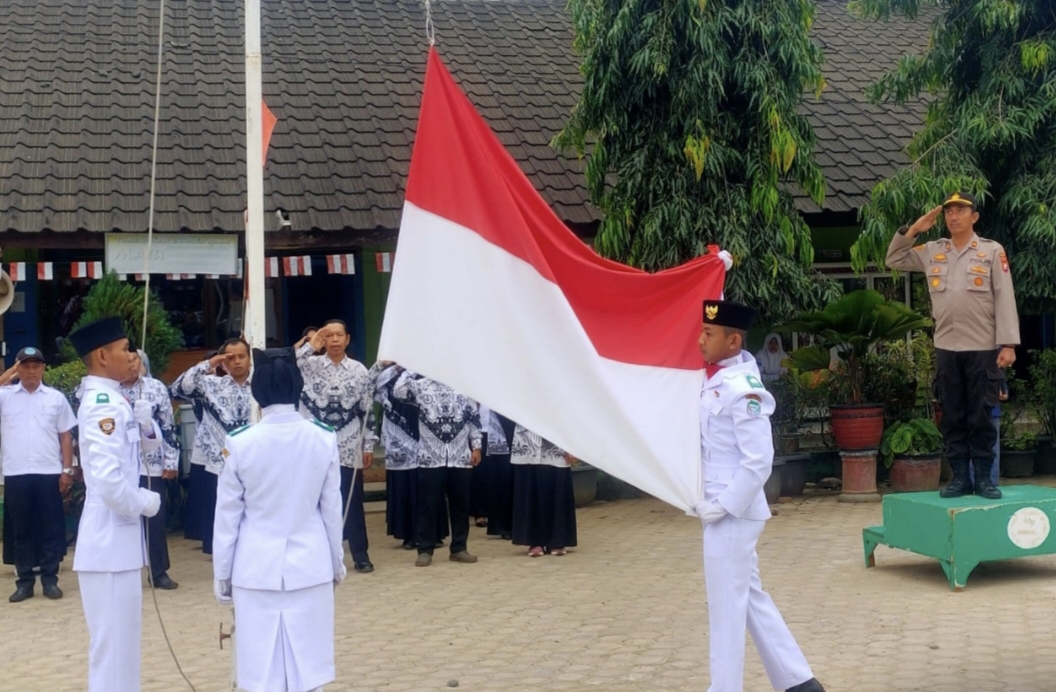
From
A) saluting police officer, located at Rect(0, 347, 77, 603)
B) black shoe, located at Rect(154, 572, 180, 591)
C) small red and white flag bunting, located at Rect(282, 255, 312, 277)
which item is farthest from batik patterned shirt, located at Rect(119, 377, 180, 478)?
small red and white flag bunting, located at Rect(282, 255, 312, 277)

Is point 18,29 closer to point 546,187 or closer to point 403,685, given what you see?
point 546,187

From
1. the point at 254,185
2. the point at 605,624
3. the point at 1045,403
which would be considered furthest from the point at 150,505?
the point at 1045,403

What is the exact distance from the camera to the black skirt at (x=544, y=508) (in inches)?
388

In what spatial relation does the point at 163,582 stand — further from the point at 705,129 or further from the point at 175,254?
the point at 705,129

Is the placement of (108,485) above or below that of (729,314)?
below

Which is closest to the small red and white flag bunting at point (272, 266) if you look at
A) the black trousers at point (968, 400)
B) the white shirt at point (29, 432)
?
the white shirt at point (29, 432)

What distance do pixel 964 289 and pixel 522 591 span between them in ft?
11.3

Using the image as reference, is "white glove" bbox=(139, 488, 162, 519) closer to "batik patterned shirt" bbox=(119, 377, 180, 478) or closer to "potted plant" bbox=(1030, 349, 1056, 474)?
"batik patterned shirt" bbox=(119, 377, 180, 478)

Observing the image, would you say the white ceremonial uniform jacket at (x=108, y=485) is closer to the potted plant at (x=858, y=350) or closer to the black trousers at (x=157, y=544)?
the black trousers at (x=157, y=544)

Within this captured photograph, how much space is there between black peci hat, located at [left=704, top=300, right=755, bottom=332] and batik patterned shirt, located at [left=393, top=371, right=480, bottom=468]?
426cm

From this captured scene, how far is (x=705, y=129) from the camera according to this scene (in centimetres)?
1101

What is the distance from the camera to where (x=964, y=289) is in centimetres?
797

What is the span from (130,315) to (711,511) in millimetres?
7136

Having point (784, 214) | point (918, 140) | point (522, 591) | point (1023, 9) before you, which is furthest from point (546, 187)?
point (522, 591)
